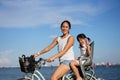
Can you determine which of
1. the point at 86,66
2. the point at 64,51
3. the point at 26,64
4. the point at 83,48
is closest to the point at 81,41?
the point at 83,48

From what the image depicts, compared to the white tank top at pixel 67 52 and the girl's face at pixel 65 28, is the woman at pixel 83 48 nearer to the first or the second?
the white tank top at pixel 67 52

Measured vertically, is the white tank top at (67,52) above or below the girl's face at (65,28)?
below

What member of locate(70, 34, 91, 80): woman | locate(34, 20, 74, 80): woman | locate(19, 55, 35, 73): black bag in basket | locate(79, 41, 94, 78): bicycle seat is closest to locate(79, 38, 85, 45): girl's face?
locate(70, 34, 91, 80): woman

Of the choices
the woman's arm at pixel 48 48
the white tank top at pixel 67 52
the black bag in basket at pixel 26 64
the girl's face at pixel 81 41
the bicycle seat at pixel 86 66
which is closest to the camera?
the black bag in basket at pixel 26 64

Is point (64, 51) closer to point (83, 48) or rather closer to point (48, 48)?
point (48, 48)

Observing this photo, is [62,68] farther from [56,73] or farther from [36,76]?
[36,76]

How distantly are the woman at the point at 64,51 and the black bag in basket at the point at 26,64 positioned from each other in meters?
0.38

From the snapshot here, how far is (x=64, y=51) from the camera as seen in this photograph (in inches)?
258

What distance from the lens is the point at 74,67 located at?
7047 mm

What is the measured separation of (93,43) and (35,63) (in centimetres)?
206

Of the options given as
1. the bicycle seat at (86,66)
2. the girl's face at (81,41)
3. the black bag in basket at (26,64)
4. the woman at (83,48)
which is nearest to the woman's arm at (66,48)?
the black bag in basket at (26,64)

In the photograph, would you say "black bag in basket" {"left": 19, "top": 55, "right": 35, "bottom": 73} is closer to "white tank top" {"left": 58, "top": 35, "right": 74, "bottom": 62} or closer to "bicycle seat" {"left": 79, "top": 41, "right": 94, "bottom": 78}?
"white tank top" {"left": 58, "top": 35, "right": 74, "bottom": 62}

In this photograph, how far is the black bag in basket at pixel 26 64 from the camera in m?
6.34

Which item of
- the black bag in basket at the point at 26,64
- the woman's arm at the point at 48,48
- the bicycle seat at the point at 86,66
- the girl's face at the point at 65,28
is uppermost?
the girl's face at the point at 65,28
